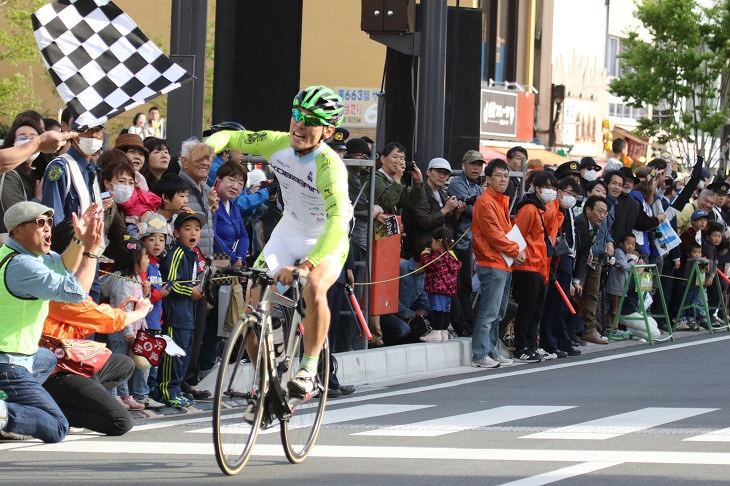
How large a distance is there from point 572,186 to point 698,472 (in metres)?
8.78

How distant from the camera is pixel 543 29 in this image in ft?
149

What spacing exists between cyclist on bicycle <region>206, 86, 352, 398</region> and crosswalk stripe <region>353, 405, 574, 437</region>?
4.97 ft

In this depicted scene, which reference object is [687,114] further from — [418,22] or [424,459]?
[424,459]

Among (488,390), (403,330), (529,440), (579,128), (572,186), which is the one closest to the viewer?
(529,440)

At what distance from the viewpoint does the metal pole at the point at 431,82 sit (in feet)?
55.5

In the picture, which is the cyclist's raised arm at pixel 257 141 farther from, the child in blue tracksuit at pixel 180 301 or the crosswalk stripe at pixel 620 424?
the crosswalk stripe at pixel 620 424

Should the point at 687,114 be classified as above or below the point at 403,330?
above

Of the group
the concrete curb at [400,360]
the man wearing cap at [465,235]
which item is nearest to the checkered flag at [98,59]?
the concrete curb at [400,360]

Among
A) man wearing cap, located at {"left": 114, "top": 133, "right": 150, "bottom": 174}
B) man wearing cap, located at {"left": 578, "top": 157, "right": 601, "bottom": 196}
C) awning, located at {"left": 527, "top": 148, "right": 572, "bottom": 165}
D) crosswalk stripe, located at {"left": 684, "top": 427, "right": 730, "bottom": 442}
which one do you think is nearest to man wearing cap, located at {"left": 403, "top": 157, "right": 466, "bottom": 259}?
man wearing cap, located at {"left": 578, "top": 157, "right": 601, "bottom": 196}

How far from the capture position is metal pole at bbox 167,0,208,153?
1448cm

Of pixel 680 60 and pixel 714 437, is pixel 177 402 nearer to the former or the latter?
pixel 714 437

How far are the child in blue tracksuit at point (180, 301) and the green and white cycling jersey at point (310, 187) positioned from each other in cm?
245

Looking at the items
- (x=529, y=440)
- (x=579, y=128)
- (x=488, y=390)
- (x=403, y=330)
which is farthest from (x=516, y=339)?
(x=579, y=128)

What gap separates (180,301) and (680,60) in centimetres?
3466
